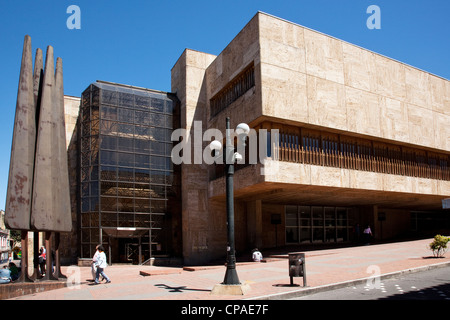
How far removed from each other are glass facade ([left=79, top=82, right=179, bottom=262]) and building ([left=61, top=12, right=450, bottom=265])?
0.07 meters

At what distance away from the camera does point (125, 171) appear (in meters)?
26.7

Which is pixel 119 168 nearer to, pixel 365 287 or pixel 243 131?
pixel 243 131

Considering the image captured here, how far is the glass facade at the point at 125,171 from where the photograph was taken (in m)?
25.9

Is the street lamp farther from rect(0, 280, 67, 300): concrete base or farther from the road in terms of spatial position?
rect(0, 280, 67, 300): concrete base

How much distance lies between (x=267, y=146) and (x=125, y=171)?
33.3ft

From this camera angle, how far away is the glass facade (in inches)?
1019

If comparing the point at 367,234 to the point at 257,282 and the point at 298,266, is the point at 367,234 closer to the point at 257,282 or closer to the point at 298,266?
→ the point at 257,282

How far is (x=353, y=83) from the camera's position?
24.1 m

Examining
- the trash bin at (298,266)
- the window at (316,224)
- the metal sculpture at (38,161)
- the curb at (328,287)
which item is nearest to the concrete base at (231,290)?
the curb at (328,287)

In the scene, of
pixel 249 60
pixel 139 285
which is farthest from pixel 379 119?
pixel 139 285

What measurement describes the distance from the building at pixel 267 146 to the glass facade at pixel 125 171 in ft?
0.23

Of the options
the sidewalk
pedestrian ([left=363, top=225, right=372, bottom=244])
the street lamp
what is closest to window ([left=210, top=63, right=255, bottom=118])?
the sidewalk

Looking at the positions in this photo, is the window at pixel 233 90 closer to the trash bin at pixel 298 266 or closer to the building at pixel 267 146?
the building at pixel 267 146
